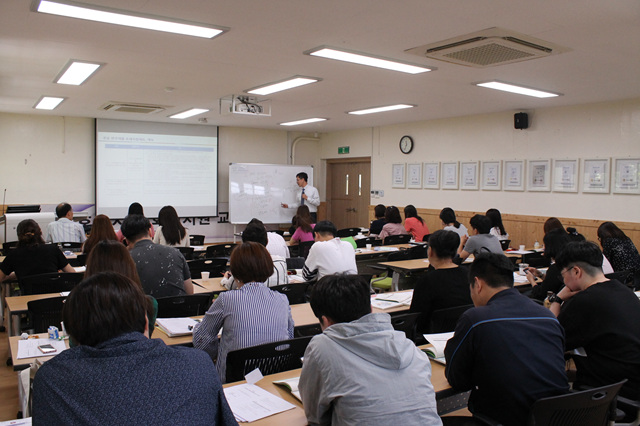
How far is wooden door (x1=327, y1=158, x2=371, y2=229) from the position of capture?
12.2 m

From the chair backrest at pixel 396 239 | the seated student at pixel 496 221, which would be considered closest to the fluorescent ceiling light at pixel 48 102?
the chair backrest at pixel 396 239

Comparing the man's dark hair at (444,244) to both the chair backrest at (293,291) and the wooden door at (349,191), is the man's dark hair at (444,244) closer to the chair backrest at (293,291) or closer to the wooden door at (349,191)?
the chair backrest at (293,291)

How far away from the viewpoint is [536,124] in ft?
28.2

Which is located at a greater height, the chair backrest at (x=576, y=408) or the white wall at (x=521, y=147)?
the white wall at (x=521, y=147)

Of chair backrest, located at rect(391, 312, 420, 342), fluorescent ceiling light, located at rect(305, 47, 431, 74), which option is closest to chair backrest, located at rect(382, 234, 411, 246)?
fluorescent ceiling light, located at rect(305, 47, 431, 74)

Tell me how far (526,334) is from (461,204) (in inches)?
312

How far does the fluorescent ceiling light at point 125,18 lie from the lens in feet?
12.6

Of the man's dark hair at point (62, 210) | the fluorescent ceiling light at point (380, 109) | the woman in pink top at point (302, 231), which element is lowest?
the woman in pink top at point (302, 231)

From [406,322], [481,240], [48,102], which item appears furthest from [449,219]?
[48,102]

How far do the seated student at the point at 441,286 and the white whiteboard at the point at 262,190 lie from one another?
28.1 feet

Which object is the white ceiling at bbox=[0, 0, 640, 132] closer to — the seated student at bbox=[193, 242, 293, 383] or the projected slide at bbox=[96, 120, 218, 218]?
the projected slide at bbox=[96, 120, 218, 218]

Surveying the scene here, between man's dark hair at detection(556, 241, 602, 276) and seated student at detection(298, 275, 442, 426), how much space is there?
1.45 metres

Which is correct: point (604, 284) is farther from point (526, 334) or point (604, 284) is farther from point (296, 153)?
point (296, 153)

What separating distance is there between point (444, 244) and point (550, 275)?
1382 mm
